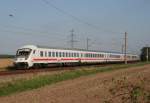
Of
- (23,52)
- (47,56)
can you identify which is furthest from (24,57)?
(47,56)

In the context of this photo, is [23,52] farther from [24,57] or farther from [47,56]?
[47,56]

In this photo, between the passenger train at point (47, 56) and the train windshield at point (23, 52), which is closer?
the passenger train at point (47, 56)

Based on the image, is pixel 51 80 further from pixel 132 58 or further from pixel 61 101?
pixel 132 58

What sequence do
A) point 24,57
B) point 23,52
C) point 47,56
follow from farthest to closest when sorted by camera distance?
point 47,56, point 23,52, point 24,57

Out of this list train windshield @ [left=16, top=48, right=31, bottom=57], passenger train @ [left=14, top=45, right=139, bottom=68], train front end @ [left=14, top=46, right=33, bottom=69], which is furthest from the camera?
train windshield @ [left=16, top=48, right=31, bottom=57]

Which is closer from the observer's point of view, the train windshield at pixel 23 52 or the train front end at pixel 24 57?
the train front end at pixel 24 57

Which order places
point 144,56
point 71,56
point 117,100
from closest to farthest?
point 117,100
point 71,56
point 144,56

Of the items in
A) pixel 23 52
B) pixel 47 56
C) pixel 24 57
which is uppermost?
pixel 23 52

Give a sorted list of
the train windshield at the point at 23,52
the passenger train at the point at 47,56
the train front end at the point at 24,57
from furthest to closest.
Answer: the train windshield at the point at 23,52
the passenger train at the point at 47,56
the train front end at the point at 24,57

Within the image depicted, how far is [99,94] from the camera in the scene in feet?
47.9

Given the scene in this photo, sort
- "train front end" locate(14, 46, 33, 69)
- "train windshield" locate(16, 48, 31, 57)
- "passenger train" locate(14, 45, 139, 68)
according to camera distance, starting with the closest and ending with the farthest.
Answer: "train front end" locate(14, 46, 33, 69) < "passenger train" locate(14, 45, 139, 68) < "train windshield" locate(16, 48, 31, 57)

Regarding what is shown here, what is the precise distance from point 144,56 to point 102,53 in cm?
5141

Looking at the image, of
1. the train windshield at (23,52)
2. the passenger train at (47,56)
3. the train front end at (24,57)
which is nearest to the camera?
the train front end at (24,57)

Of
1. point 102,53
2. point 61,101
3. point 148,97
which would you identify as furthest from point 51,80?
point 102,53
